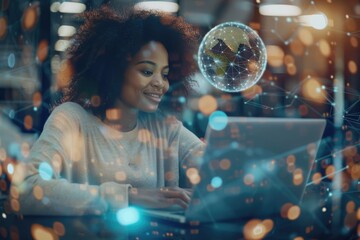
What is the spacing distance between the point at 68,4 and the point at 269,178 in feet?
6.68

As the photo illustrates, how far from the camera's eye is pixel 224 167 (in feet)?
3.17

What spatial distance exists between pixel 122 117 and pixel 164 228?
0.64 metres

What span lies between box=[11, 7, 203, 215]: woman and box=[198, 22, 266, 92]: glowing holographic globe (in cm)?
52

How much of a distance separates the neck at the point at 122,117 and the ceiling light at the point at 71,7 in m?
1.28

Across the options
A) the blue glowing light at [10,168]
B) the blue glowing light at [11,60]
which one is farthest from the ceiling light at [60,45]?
the blue glowing light at [10,168]

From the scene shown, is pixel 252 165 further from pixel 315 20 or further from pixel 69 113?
pixel 315 20

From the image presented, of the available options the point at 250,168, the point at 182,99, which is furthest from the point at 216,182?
the point at 182,99

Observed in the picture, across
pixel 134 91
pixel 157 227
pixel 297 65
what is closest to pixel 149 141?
pixel 134 91

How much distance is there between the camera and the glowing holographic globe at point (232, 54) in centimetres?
230

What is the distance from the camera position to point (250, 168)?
100 centimetres

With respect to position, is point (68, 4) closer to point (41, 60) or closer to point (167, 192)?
point (41, 60)

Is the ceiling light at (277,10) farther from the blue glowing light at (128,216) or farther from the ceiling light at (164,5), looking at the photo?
the blue glowing light at (128,216)

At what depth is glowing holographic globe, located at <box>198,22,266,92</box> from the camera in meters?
2.30

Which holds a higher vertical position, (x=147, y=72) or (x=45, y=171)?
(x=147, y=72)
